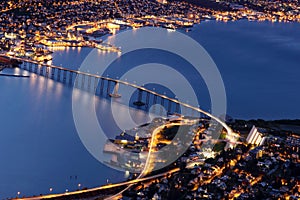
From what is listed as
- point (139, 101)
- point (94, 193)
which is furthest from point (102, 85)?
point (94, 193)

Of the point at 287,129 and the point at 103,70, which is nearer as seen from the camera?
the point at 287,129

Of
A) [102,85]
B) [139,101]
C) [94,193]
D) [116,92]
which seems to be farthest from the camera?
[102,85]

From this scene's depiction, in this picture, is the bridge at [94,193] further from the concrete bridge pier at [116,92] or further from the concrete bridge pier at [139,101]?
the concrete bridge pier at [116,92]

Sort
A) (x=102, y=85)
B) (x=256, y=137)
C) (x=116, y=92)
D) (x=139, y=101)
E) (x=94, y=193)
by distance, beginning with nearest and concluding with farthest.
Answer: (x=94, y=193)
(x=256, y=137)
(x=139, y=101)
(x=116, y=92)
(x=102, y=85)

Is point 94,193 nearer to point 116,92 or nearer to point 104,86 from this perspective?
point 116,92

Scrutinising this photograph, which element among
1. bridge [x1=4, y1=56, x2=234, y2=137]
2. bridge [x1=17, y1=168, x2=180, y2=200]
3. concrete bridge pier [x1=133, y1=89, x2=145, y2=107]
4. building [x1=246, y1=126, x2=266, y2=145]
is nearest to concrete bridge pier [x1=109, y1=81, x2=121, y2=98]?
bridge [x1=4, y1=56, x2=234, y2=137]

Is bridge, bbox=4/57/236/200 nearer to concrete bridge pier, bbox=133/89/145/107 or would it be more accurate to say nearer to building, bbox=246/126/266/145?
concrete bridge pier, bbox=133/89/145/107

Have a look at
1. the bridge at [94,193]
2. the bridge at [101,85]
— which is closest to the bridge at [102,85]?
the bridge at [101,85]

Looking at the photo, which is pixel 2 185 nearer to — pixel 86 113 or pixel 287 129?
pixel 86 113

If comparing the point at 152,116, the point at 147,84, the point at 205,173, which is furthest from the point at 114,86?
the point at 205,173
